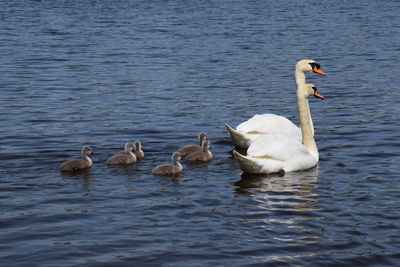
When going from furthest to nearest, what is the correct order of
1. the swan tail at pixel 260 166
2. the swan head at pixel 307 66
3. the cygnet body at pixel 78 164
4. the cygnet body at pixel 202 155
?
the swan head at pixel 307 66, the cygnet body at pixel 202 155, the cygnet body at pixel 78 164, the swan tail at pixel 260 166

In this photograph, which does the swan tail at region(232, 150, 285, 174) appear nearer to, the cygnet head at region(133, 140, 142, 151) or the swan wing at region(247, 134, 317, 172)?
the swan wing at region(247, 134, 317, 172)

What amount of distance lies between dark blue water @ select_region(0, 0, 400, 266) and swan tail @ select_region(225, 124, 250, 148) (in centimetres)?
32

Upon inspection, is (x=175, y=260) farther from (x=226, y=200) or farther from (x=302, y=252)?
(x=226, y=200)

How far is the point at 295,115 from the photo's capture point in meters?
20.1

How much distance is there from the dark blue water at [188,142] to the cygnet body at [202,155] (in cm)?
16

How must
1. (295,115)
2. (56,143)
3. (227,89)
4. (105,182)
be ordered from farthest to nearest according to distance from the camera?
(227,89) → (295,115) → (56,143) → (105,182)

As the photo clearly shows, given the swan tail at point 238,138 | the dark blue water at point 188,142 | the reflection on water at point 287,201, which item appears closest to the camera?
the dark blue water at point 188,142

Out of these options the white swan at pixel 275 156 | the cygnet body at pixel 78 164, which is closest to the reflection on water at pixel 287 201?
the white swan at pixel 275 156

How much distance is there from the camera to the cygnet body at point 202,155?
1505 cm

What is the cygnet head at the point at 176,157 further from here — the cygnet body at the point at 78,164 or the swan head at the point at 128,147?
the cygnet body at the point at 78,164

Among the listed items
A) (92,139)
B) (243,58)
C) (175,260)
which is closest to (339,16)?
(243,58)

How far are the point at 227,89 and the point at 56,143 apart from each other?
788cm

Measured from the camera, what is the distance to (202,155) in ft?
49.7

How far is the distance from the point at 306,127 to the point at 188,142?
2683 mm
